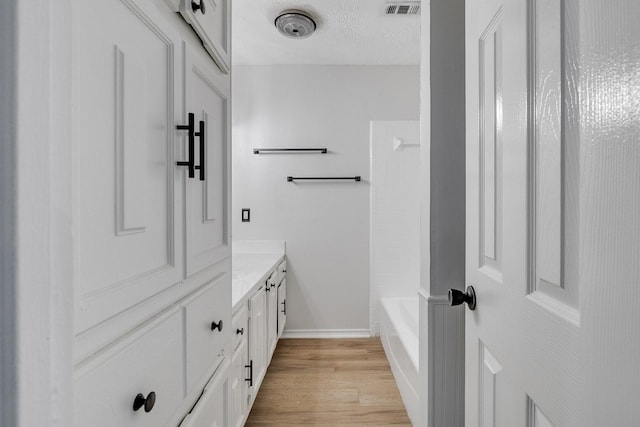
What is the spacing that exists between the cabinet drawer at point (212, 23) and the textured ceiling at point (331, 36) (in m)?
1.24

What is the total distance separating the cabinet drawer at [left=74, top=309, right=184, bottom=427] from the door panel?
665 mm

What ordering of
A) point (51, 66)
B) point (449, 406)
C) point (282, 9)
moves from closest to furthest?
point (51, 66)
point (449, 406)
point (282, 9)

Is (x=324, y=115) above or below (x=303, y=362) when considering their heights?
above

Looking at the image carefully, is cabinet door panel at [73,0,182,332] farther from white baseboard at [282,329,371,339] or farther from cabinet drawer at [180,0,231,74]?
white baseboard at [282,329,371,339]

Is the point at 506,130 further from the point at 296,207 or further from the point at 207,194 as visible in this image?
the point at 296,207

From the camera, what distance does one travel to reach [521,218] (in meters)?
0.68

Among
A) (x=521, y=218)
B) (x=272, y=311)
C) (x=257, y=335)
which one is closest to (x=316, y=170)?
(x=272, y=311)

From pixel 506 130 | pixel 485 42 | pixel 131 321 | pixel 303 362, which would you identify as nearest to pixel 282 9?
pixel 485 42

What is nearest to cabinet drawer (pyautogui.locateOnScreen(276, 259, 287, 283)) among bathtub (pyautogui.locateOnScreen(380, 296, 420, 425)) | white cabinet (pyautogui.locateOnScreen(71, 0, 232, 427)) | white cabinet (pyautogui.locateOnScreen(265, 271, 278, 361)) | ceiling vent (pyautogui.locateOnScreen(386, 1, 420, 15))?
white cabinet (pyautogui.locateOnScreen(265, 271, 278, 361))

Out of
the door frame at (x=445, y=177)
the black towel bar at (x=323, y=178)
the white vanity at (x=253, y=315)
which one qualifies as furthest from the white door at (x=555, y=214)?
the black towel bar at (x=323, y=178)

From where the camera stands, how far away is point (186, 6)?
76cm

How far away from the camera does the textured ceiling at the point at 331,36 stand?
2.29 metres

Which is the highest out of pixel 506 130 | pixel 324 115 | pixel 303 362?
pixel 324 115

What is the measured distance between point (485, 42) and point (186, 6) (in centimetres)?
72
